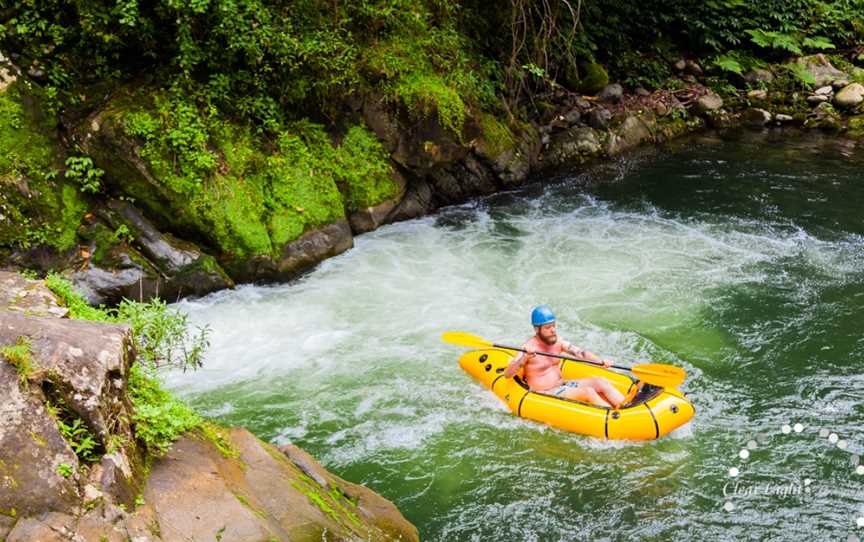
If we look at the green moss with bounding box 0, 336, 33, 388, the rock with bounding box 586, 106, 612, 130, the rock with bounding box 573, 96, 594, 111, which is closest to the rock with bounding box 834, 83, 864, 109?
the rock with bounding box 586, 106, 612, 130

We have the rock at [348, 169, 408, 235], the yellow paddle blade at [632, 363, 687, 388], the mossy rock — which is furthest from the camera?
the rock at [348, 169, 408, 235]

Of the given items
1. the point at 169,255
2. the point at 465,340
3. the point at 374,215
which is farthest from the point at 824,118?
the point at 169,255

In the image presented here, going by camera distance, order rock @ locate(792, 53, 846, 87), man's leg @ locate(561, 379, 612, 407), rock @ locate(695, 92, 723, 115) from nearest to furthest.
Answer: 1. man's leg @ locate(561, 379, 612, 407)
2. rock @ locate(695, 92, 723, 115)
3. rock @ locate(792, 53, 846, 87)

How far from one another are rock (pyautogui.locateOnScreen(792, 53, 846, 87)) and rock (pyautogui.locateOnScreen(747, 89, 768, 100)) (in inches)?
33.8

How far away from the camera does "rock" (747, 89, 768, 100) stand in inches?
542

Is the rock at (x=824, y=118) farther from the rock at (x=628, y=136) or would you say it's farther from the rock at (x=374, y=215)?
the rock at (x=374, y=215)

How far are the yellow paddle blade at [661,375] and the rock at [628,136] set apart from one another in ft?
22.7

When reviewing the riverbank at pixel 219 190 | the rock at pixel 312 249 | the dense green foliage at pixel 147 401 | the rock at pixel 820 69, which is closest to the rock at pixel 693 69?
the rock at pixel 820 69

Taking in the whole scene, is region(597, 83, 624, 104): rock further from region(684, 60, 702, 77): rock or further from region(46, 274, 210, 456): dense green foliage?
region(46, 274, 210, 456): dense green foliage

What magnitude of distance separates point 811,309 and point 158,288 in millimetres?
6614

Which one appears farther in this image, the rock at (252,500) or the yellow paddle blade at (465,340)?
the yellow paddle blade at (465,340)

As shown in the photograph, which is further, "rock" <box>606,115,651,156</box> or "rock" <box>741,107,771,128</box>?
"rock" <box>741,107,771,128</box>

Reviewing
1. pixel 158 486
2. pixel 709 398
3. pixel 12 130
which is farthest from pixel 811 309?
pixel 12 130

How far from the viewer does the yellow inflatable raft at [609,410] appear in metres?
5.33
